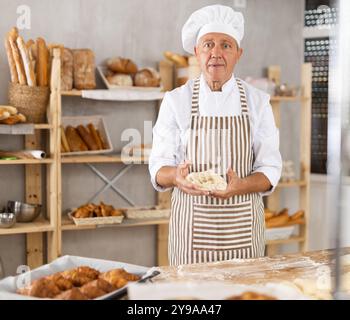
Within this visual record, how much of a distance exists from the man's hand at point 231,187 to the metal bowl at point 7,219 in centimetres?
39

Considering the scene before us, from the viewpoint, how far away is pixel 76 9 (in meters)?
1.04

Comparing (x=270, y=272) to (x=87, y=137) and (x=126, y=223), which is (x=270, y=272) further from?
(x=87, y=137)

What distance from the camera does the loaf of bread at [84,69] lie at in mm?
1051

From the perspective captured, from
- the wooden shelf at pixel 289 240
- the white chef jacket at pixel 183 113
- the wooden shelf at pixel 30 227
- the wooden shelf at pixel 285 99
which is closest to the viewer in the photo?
the wooden shelf at pixel 30 227

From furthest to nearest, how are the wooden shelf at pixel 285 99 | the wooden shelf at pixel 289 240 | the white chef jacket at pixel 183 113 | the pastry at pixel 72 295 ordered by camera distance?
the wooden shelf at pixel 289 240 → the wooden shelf at pixel 285 99 → the white chef jacket at pixel 183 113 → the pastry at pixel 72 295

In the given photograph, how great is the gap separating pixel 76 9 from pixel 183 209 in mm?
434

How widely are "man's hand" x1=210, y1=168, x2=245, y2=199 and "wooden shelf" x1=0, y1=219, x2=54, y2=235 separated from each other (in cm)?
33

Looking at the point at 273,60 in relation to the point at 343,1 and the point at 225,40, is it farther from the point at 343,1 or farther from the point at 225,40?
the point at 343,1

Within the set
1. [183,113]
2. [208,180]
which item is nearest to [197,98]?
[183,113]

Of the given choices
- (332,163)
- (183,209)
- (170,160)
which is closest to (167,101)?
(170,160)

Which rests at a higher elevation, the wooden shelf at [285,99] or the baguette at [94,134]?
the wooden shelf at [285,99]

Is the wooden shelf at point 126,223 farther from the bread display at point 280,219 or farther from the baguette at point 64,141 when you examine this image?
the bread display at point 280,219

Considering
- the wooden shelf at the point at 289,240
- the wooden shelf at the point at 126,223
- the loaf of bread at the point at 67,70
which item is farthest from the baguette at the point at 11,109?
the wooden shelf at the point at 289,240

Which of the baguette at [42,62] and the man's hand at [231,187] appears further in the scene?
the man's hand at [231,187]
